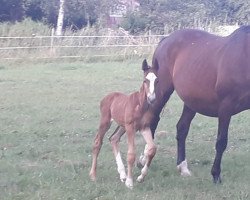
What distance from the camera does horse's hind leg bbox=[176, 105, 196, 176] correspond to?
797 cm

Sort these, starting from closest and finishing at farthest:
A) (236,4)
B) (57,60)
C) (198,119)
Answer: (198,119), (57,60), (236,4)

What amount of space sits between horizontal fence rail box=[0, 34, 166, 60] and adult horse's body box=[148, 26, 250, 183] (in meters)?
14.7

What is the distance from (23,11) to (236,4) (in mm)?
16080

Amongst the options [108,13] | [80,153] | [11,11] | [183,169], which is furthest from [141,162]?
[108,13]

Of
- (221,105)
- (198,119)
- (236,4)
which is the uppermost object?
(221,105)

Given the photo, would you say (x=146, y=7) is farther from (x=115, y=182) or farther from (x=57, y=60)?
(x=115, y=182)

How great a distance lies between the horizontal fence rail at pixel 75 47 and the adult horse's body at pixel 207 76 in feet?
48.1

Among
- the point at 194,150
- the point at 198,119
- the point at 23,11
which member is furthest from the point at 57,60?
the point at 194,150

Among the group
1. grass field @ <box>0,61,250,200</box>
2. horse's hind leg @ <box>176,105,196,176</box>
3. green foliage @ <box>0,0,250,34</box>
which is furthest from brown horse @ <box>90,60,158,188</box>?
green foliage @ <box>0,0,250,34</box>

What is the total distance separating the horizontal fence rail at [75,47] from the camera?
930 inches

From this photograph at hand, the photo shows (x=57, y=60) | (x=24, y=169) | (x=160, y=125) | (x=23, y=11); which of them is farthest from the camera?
(x=23, y=11)

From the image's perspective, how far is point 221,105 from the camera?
24.9ft

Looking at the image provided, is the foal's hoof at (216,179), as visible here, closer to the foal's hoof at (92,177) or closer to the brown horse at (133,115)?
the brown horse at (133,115)

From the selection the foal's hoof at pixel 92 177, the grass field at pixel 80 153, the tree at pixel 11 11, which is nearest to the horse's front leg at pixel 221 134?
the grass field at pixel 80 153
